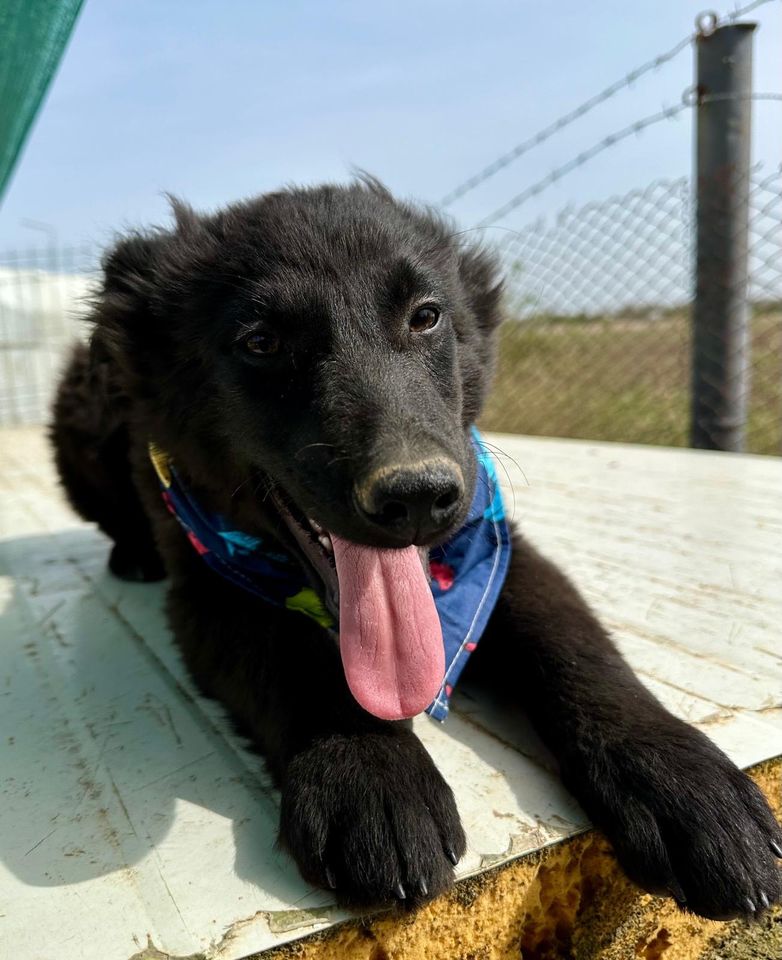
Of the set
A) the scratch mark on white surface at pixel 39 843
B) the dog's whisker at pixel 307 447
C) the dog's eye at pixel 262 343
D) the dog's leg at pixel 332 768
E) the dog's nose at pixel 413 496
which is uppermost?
the dog's eye at pixel 262 343

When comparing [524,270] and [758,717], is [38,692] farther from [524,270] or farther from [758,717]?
[524,270]

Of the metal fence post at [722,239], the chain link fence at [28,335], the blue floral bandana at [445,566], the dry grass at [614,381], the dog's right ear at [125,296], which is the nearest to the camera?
the blue floral bandana at [445,566]

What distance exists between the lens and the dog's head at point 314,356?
1518 millimetres

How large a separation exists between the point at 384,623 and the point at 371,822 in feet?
1.39

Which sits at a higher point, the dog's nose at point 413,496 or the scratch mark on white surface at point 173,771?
the dog's nose at point 413,496

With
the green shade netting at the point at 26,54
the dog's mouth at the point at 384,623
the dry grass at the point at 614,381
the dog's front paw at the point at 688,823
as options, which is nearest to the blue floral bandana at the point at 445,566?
the dog's mouth at the point at 384,623

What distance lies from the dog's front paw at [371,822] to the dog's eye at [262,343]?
88 centimetres

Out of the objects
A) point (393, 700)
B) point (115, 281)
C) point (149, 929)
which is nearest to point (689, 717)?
point (393, 700)

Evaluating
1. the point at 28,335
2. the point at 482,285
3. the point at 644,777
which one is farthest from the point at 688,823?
the point at 28,335

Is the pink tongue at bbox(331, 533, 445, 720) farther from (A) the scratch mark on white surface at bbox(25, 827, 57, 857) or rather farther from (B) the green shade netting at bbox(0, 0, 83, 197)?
(B) the green shade netting at bbox(0, 0, 83, 197)

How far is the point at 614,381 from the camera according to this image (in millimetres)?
6547

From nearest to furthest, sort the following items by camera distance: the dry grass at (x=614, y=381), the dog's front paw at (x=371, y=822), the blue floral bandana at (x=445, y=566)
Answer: the dog's front paw at (x=371, y=822), the blue floral bandana at (x=445, y=566), the dry grass at (x=614, y=381)

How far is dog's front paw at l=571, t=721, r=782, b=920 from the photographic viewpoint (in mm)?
1281

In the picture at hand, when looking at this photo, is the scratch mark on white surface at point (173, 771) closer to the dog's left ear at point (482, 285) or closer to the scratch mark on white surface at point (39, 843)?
the scratch mark on white surface at point (39, 843)
